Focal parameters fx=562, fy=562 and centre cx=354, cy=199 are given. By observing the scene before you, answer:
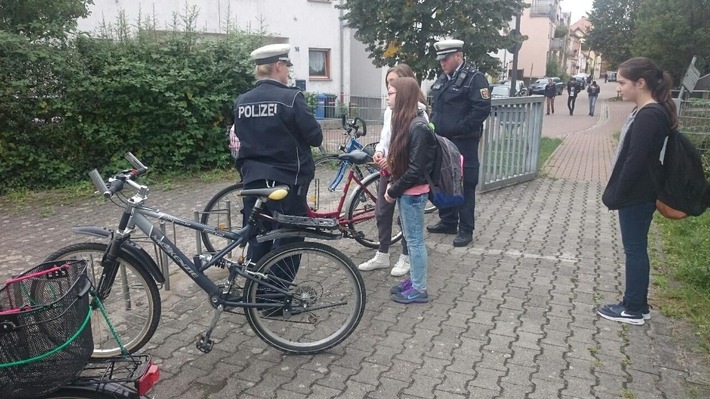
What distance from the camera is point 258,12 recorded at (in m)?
19.8

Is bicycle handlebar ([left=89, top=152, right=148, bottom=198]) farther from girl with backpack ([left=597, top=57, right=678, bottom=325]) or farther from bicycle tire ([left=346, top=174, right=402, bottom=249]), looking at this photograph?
girl with backpack ([left=597, top=57, right=678, bottom=325])

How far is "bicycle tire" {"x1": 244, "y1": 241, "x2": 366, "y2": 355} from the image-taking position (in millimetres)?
3430

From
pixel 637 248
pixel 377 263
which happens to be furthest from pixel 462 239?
pixel 637 248

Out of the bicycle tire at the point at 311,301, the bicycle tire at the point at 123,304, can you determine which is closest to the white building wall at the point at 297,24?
the bicycle tire at the point at 123,304

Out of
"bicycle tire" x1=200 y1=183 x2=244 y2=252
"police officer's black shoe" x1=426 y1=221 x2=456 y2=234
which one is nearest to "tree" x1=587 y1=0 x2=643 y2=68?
"police officer's black shoe" x1=426 y1=221 x2=456 y2=234

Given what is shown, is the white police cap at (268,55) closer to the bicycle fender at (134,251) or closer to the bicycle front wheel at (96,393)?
the bicycle fender at (134,251)

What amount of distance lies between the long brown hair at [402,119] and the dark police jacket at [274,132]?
2.06 ft

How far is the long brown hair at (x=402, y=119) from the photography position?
405cm

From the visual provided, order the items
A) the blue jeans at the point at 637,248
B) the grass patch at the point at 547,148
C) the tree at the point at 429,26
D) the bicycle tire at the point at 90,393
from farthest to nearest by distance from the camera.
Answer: the grass patch at the point at 547,148 → the tree at the point at 429,26 → the blue jeans at the point at 637,248 → the bicycle tire at the point at 90,393

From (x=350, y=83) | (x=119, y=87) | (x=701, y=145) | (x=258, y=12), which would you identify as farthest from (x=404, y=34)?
(x=350, y=83)

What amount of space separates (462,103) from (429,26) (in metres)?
3.73

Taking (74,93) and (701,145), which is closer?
(74,93)

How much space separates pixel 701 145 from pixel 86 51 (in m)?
9.34

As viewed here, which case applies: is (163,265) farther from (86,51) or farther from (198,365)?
(86,51)
